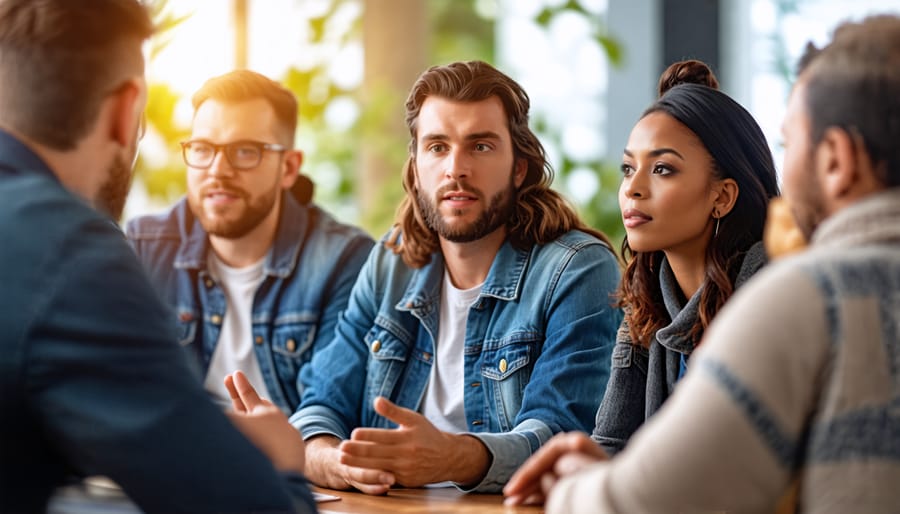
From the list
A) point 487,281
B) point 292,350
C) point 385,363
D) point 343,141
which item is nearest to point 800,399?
point 487,281

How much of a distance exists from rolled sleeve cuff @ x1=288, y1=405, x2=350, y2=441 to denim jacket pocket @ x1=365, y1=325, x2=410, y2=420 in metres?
0.11

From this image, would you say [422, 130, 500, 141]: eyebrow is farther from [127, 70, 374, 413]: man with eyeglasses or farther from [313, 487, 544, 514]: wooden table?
[313, 487, 544, 514]: wooden table

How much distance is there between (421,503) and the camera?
188 cm

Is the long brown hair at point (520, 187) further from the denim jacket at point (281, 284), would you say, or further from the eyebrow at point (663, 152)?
the eyebrow at point (663, 152)

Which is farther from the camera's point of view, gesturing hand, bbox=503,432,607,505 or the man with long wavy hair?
the man with long wavy hair

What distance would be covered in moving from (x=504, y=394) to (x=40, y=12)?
1.31 metres

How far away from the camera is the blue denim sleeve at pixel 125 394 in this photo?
1.27 metres

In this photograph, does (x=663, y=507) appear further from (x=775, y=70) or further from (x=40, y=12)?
(x=775, y=70)

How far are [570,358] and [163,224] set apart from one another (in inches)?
58.7

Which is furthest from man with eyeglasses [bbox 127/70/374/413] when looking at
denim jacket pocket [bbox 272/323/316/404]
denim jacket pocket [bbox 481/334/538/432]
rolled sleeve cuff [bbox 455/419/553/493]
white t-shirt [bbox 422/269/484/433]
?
rolled sleeve cuff [bbox 455/419/553/493]

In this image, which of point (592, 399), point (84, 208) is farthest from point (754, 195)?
point (84, 208)

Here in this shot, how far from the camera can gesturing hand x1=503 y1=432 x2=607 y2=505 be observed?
4.70ft

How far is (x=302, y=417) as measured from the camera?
97.7 inches

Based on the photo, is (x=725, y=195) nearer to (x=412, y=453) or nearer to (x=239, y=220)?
(x=412, y=453)
